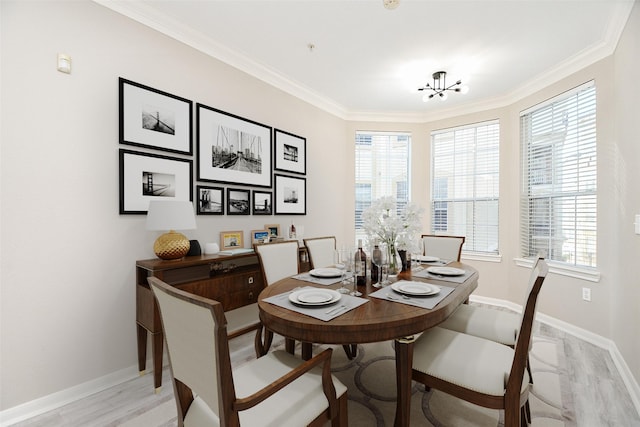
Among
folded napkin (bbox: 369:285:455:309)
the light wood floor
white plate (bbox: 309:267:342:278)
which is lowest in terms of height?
the light wood floor

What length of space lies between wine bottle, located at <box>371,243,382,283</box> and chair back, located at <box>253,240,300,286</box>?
30.3 inches

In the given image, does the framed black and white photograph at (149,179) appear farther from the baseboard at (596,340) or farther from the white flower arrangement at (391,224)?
the baseboard at (596,340)

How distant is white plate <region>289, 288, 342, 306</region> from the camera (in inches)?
56.2

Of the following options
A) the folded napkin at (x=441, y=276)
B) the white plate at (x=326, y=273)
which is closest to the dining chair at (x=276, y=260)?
the white plate at (x=326, y=273)

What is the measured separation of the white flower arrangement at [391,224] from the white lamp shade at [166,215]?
1.32 m

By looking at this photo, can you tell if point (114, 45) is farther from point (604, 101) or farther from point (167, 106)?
point (604, 101)

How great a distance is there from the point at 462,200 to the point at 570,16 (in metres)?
2.46

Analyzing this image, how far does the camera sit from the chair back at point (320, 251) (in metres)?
2.68

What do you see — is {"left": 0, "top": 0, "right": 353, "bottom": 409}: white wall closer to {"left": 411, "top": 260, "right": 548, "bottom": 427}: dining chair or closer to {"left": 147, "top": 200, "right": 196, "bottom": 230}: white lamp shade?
{"left": 147, "top": 200, "right": 196, "bottom": 230}: white lamp shade

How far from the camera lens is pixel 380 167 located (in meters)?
4.71

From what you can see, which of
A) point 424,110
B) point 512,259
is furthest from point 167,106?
point 512,259

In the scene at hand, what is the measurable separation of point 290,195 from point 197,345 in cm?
268

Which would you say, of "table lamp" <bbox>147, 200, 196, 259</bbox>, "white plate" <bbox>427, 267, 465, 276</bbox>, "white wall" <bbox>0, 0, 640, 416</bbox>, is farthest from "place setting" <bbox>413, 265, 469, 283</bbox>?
"table lamp" <bbox>147, 200, 196, 259</bbox>

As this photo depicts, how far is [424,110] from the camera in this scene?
14.8ft
